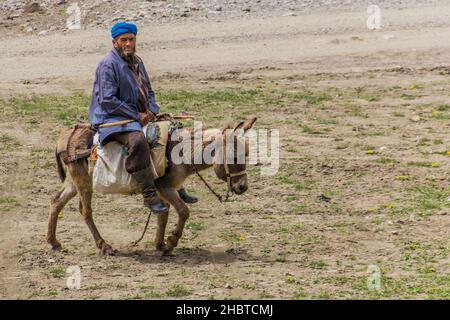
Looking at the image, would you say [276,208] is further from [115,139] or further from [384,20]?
[384,20]

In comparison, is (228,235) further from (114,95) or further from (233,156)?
(114,95)

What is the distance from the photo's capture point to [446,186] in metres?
14.0

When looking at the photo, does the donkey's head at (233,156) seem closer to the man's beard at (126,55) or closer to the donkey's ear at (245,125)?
the donkey's ear at (245,125)

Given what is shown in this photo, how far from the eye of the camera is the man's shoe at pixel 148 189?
37.6 feet

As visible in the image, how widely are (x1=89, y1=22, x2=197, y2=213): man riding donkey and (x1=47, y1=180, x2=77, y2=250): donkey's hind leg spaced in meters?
0.95

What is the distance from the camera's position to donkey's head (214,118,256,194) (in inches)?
455

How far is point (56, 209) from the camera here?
1230 centimetres

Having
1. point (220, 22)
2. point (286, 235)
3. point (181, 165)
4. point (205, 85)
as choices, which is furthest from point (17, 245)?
point (220, 22)

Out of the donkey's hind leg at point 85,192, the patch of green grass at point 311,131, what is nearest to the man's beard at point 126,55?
the donkey's hind leg at point 85,192

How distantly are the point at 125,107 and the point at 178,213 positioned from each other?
3.90 ft

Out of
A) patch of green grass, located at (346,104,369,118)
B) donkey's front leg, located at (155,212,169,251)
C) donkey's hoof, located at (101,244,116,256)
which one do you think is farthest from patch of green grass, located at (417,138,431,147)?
donkey's hoof, located at (101,244,116,256)

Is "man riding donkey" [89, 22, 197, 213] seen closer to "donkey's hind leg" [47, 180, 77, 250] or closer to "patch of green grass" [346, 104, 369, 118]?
"donkey's hind leg" [47, 180, 77, 250]

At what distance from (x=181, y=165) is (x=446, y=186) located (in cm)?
387

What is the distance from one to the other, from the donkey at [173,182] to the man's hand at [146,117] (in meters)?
0.52
